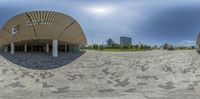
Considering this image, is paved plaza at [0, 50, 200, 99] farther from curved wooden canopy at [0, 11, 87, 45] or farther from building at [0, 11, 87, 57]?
curved wooden canopy at [0, 11, 87, 45]

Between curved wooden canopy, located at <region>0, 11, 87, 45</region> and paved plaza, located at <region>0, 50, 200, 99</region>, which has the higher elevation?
curved wooden canopy, located at <region>0, 11, 87, 45</region>

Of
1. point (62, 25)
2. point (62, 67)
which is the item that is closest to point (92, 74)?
point (62, 67)

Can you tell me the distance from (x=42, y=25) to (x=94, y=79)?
35.4 feet

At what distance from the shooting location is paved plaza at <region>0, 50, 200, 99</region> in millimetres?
12844

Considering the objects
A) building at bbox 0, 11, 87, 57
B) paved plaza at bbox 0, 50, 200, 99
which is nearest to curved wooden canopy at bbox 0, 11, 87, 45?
building at bbox 0, 11, 87, 57

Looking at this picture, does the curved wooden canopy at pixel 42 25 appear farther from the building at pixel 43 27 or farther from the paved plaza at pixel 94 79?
the paved plaza at pixel 94 79

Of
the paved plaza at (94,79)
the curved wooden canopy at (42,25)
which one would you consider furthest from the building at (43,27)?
the paved plaza at (94,79)

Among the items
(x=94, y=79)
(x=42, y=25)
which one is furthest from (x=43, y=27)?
(x=94, y=79)

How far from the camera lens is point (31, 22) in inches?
1032

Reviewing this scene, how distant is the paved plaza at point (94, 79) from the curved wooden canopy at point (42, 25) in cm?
289

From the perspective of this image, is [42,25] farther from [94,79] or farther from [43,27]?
[94,79]

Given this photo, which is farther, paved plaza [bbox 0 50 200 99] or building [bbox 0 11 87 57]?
building [bbox 0 11 87 57]

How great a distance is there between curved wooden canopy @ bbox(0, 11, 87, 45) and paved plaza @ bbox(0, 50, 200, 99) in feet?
9.49

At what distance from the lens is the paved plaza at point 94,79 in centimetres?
1284
